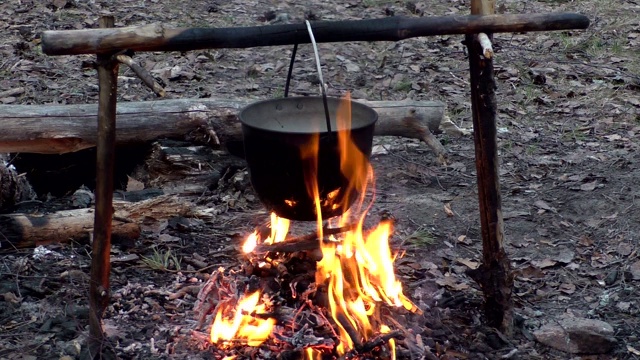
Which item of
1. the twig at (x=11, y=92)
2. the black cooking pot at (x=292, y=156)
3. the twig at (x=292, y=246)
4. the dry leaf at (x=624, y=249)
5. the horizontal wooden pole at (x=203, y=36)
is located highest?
the horizontal wooden pole at (x=203, y=36)

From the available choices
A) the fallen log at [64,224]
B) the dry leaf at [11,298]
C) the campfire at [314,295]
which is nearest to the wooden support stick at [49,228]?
the fallen log at [64,224]

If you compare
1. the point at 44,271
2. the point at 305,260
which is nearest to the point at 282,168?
the point at 305,260

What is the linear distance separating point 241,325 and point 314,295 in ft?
1.28

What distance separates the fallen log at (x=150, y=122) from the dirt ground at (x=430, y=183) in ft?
1.25

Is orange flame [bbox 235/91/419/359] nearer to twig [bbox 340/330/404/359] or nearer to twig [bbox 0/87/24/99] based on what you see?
twig [bbox 340/330/404/359]

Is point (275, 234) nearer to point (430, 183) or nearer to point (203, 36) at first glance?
point (203, 36)

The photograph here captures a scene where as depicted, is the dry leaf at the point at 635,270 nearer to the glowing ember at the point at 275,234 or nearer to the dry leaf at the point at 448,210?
the dry leaf at the point at 448,210

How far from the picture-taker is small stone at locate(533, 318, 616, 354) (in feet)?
13.1

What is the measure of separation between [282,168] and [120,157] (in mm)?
3057

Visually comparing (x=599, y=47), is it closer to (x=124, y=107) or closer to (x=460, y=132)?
(x=460, y=132)

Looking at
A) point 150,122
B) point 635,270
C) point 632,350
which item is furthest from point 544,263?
point 150,122

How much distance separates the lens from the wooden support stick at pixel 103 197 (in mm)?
3428

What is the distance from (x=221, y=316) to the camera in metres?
3.82

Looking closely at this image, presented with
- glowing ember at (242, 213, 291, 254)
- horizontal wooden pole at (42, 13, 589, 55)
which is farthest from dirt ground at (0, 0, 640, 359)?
horizontal wooden pole at (42, 13, 589, 55)
